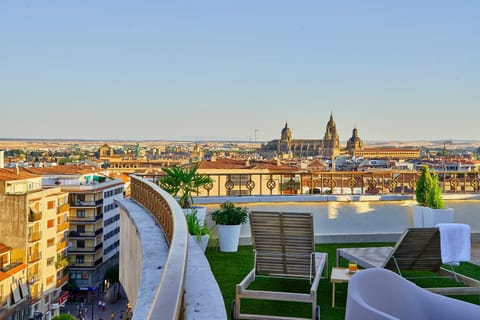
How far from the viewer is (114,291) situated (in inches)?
2137

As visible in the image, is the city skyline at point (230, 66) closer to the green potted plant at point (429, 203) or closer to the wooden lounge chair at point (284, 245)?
the green potted plant at point (429, 203)

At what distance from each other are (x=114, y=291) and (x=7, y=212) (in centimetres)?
1401

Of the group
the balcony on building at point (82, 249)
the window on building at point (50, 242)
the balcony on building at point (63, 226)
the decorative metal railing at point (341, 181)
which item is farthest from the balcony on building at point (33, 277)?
the decorative metal railing at point (341, 181)

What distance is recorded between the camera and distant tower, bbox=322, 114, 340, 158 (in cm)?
15725

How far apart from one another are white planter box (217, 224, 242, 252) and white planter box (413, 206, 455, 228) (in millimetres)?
3076

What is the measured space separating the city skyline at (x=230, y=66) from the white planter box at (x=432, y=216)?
15292 millimetres

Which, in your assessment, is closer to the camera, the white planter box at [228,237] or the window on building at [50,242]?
the white planter box at [228,237]

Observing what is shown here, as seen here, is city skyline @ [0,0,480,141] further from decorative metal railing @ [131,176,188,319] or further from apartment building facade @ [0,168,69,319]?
decorative metal railing @ [131,176,188,319]

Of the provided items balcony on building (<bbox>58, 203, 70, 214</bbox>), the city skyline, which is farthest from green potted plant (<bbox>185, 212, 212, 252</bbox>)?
balcony on building (<bbox>58, 203, 70, 214</bbox>)

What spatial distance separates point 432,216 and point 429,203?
28 centimetres

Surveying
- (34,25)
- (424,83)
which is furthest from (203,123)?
(424,83)

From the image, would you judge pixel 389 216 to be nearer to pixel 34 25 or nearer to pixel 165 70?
pixel 34 25

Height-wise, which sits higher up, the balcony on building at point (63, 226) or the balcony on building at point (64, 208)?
the balcony on building at point (64, 208)

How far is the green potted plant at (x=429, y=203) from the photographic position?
26.8ft
